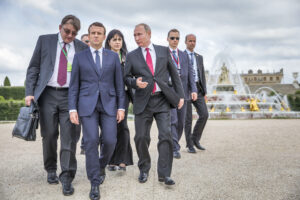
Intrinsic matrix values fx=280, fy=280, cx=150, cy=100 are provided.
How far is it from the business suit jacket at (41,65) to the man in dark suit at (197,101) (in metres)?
2.90

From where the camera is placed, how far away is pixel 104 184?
3652 mm

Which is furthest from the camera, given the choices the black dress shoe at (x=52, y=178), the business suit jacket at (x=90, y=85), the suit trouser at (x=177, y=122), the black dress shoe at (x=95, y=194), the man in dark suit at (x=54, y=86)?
the suit trouser at (x=177, y=122)

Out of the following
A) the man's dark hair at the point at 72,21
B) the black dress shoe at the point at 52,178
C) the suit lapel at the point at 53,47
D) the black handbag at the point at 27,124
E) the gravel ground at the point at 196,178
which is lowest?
the gravel ground at the point at 196,178

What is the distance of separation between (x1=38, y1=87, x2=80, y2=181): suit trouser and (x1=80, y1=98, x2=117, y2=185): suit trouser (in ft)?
1.21

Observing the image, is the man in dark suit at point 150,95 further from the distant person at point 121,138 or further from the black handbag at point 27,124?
the black handbag at point 27,124

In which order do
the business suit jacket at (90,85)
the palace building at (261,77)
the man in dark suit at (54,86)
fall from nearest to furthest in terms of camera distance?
the business suit jacket at (90,85) → the man in dark suit at (54,86) → the palace building at (261,77)

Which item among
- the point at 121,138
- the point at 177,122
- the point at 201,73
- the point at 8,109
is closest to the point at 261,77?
the point at 8,109

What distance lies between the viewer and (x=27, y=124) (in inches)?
137

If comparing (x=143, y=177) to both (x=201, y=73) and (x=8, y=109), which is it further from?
(x=8, y=109)

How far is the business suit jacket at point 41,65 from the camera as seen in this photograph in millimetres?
3619

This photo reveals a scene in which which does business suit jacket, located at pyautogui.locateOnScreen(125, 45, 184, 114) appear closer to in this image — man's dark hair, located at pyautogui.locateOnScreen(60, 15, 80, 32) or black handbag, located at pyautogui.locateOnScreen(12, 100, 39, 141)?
man's dark hair, located at pyautogui.locateOnScreen(60, 15, 80, 32)

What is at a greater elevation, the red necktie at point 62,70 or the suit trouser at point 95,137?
the red necktie at point 62,70

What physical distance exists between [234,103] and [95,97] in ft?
48.7

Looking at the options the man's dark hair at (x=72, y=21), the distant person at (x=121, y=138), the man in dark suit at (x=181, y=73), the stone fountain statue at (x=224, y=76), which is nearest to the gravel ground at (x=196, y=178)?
the distant person at (x=121, y=138)
